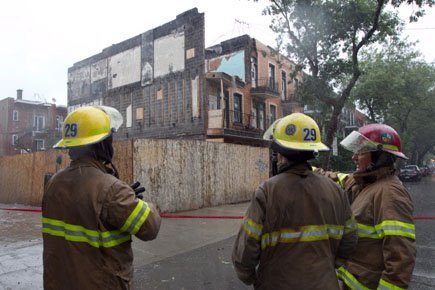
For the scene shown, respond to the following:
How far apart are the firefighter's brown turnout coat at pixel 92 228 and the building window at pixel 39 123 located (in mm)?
38903

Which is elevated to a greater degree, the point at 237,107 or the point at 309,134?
the point at 237,107

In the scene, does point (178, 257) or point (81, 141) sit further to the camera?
point (178, 257)

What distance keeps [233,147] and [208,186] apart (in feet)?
7.08

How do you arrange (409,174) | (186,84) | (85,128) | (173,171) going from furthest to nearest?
(409,174) < (186,84) < (173,171) < (85,128)

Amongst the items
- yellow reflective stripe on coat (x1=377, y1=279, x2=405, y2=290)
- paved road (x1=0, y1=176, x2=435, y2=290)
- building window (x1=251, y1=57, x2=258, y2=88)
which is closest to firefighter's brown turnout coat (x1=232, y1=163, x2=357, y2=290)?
yellow reflective stripe on coat (x1=377, y1=279, x2=405, y2=290)

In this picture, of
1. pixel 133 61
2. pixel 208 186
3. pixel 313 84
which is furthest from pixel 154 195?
pixel 133 61

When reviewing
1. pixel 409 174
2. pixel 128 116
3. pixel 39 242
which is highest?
pixel 128 116

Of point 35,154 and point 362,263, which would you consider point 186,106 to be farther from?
point 362,263

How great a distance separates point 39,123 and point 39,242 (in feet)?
112

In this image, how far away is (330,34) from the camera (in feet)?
44.7

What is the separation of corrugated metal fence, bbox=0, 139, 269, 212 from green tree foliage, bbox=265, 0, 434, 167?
340 centimetres

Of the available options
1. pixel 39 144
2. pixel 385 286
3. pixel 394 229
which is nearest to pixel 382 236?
pixel 394 229

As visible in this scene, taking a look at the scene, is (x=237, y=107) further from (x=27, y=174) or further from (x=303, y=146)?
(x=303, y=146)

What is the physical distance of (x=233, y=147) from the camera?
13.5 metres
